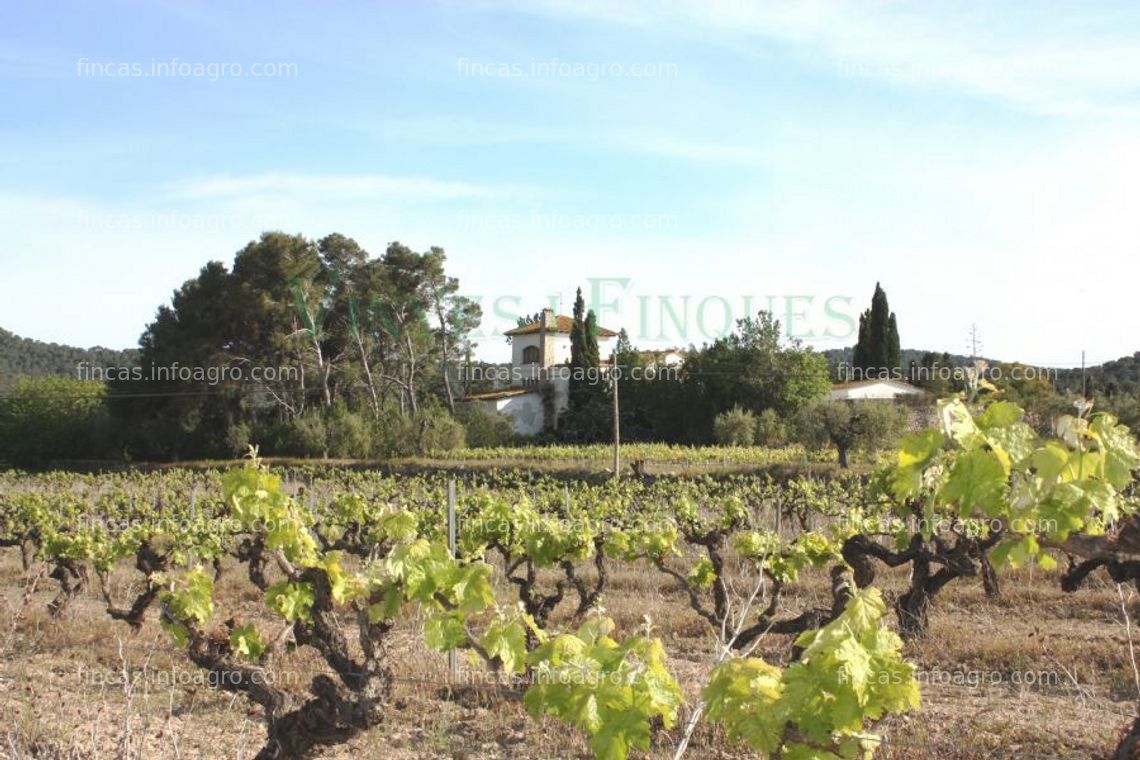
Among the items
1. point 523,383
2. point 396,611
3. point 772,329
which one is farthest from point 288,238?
point 396,611

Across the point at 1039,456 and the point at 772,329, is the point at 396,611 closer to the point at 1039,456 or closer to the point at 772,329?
the point at 1039,456

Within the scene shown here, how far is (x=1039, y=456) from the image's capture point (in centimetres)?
245

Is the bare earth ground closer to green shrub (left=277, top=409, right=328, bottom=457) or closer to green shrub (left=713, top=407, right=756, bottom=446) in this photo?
green shrub (left=713, top=407, right=756, bottom=446)

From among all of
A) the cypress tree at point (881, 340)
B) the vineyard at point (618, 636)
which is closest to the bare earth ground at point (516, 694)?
the vineyard at point (618, 636)

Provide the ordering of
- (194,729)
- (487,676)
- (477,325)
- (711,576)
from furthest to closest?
(477,325)
(711,576)
(487,676)
(194,729)

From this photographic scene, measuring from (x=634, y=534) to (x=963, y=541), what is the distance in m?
2.75

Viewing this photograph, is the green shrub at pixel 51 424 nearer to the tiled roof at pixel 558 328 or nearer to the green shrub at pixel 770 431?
the tiled roof at pixel 558 328

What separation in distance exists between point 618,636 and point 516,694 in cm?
160

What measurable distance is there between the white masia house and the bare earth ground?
3104cm

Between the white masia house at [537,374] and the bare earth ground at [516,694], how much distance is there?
3104 cm

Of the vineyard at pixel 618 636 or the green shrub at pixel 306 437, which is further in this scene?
the green shrub at pixel 306 437

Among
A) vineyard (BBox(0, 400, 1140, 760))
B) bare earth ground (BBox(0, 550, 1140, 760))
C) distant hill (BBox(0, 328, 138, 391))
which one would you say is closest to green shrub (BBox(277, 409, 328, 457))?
vineyard (BBox(0, 400, 1140, 760))

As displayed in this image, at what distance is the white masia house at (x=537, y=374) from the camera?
4188cm

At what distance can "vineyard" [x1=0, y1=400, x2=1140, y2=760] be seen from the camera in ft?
9.04
